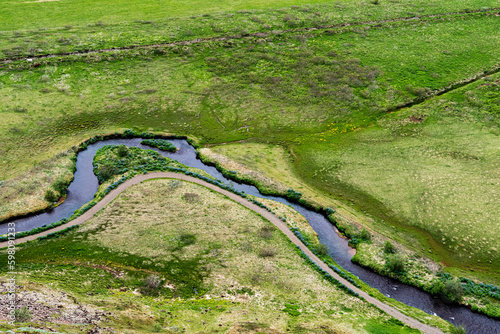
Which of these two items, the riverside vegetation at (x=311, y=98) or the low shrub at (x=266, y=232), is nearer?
the low shrub at (x=266, y=232)

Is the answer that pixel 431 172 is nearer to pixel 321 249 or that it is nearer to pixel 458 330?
pixel 321 249

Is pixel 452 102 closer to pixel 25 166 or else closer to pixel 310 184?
pixel 310 184

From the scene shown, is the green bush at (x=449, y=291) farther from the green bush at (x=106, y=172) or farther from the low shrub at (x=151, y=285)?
the green bush at (x=106, y=172)

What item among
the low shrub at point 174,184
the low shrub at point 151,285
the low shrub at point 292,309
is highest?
the low shrub at point 174,184

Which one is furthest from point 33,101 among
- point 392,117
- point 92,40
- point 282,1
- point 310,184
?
point 282,1

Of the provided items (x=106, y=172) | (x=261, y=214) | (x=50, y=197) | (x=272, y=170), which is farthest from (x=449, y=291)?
(x=50, y=197)

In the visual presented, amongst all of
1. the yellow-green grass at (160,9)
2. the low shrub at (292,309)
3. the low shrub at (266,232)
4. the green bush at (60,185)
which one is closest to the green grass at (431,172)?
the low shrub at (266,232)
